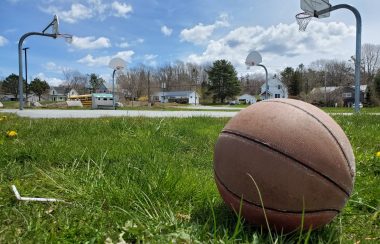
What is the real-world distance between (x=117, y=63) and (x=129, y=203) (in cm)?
2648

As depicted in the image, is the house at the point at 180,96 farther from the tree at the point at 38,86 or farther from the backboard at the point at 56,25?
the backboard at the point at 56,25

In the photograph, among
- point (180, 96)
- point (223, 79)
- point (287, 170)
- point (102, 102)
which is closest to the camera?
point (287, 170)

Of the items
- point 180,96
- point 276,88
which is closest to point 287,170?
point 180,96

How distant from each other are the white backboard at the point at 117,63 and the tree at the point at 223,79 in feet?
191

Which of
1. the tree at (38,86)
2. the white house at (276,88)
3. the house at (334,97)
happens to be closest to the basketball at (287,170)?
the house at (334,97)

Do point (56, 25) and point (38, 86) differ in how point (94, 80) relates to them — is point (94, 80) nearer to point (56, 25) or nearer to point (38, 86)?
point (38, 86)

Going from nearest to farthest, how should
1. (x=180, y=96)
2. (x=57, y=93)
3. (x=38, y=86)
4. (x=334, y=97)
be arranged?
(x=334, y=97) < (x=38, y=86) < (x=180, y=96) < (x=57, y=93)

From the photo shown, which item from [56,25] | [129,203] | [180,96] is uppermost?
[56,25]

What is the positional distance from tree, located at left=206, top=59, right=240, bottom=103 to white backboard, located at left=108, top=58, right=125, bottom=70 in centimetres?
5811

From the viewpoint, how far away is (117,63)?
28328 millimetres

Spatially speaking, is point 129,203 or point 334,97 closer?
point 129,203

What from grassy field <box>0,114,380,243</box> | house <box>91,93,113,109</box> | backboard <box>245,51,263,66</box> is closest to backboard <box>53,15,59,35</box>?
house <box>91,93,113,109</box>

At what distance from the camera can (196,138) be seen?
661cm

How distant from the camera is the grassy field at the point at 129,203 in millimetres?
2350
